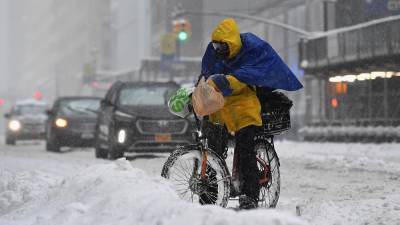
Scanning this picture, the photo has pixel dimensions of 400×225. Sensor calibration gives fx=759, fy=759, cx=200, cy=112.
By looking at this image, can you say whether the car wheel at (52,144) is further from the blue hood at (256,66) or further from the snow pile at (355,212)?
the blue hood at (256,66)

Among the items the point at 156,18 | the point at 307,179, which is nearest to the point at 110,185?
the point at 307,179

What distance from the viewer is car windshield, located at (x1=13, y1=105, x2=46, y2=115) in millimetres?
27859

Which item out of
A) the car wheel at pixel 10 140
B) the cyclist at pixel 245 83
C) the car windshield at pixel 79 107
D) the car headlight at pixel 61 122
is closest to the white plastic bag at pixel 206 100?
the cyclist at pixel 245 83

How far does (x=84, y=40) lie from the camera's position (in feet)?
381

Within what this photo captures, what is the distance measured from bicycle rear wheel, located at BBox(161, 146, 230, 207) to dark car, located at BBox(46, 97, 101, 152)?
1337cm

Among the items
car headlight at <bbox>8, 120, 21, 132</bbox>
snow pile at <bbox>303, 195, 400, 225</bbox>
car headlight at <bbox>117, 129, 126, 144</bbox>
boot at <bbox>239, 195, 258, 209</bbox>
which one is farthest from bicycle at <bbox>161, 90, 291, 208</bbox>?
car headlight at <bbox>8, 120, 21, 132</bbox>

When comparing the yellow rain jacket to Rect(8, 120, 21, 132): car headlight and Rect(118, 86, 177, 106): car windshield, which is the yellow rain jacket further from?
Rect(8, 120, 21, 132): car headlight

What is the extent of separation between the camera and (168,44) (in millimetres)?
49406

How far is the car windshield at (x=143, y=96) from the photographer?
1555cm

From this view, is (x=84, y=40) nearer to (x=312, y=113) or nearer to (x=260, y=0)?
(x=260, y=0)

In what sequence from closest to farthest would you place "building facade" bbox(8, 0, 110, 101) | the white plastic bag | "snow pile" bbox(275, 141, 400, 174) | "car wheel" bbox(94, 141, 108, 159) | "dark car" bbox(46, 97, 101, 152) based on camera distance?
the white plastic bag, "snow pile" bbox(275, 141, 400, 174), "car wheel" bbox(94, 141, 108, 159), "dark car" bbox(46, 97, 101, 152), "building facade" bbox(8, 0, 110, 101)

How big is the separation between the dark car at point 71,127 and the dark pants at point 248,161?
13498mm

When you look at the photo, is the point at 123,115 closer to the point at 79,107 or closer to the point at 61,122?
the point at 61,122

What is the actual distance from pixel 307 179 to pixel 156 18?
61625mm
